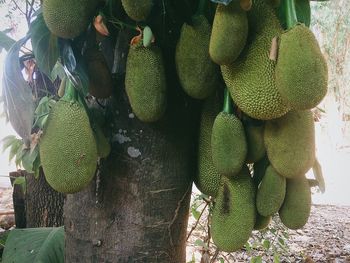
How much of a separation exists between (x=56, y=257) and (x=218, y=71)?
65 centimetres

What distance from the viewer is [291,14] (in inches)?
21.8

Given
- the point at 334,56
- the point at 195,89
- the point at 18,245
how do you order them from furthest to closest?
the point at 334,56
the point at 18,245
the point at 195,89

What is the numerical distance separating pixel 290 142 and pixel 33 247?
662 mm

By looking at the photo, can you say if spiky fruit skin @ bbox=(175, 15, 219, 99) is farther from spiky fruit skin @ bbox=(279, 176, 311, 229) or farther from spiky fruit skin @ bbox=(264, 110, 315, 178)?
spiky fruit skin @ bbox=(279, 176, 311, 229)

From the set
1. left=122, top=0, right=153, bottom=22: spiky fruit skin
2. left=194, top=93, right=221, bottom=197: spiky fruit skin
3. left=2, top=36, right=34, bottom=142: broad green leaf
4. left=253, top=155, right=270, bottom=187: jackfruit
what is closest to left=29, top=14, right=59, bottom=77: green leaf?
left=2, top=36, right=34, bottom=142: broad green leaf

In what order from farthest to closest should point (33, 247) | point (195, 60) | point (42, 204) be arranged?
point (42, 204), point (33, 247), point (195, 60)

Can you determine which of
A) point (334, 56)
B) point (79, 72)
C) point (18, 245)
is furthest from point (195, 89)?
point (334, 56)

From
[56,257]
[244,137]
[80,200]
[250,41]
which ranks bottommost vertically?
[56,257]

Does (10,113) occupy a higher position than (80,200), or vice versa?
(10,113)

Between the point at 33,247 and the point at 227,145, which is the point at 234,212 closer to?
the point at 227,145

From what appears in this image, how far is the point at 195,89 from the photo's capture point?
0.60 metres

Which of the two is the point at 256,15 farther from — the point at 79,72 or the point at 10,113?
the point at 10,113

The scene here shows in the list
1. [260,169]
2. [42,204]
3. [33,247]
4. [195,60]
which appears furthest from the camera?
[42,204]

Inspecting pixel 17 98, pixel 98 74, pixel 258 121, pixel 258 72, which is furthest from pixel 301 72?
pixel 17 98
